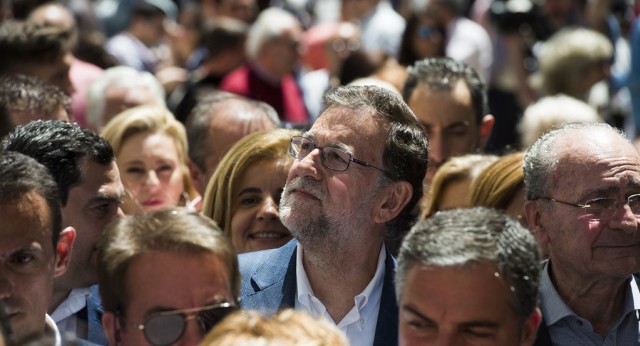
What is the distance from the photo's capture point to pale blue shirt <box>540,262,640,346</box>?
4.59 m

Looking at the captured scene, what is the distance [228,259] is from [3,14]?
9.51 m

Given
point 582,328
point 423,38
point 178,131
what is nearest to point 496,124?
point 423,38

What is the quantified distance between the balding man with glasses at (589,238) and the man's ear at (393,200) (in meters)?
0.51

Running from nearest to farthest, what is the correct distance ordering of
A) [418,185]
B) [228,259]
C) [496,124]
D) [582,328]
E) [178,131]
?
[228,259] → [582,328] → [418,185] → [178,131] → [496,124]

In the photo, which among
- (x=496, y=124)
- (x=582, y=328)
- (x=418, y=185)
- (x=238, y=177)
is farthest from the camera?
(x=496, y=124)

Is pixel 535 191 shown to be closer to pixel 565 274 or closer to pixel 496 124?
pixel 565 274

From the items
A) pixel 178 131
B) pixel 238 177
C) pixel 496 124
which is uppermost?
pixel 238 177

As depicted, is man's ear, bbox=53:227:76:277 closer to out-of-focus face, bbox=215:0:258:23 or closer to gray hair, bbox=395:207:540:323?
gray hair, bbox=395:207:540:323

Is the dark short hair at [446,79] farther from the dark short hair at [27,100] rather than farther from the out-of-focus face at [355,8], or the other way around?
the out-of-focus face at [355,8]

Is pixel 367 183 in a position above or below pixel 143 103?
above

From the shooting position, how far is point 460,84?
Result: 6.85 metres

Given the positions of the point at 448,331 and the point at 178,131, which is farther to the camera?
the point at 178,131

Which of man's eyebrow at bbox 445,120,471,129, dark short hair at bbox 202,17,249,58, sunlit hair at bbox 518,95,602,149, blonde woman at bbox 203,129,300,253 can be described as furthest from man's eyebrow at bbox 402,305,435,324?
dark short hair at bbox 202,17,249,58

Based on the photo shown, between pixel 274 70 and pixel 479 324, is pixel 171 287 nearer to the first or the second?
pixel 479 324
